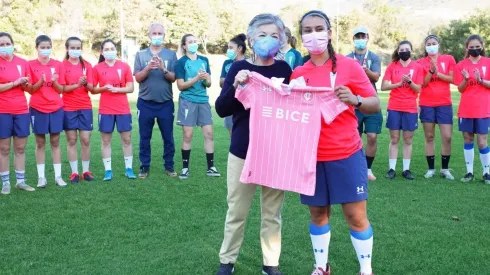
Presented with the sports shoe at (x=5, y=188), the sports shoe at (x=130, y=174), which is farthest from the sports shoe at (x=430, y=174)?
the sports shoe at (x=5, y=188)

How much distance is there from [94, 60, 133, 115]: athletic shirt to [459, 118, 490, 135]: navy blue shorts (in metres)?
4.83

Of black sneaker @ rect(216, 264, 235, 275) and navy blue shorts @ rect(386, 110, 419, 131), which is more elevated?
navy blue shorts @ rect(386, 110, 419, 131)

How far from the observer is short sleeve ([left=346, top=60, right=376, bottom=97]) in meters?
3.78

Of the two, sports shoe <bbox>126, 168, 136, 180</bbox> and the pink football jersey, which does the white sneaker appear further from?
the pink football jersey

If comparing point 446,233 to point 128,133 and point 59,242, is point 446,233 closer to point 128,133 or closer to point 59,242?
point 59,242

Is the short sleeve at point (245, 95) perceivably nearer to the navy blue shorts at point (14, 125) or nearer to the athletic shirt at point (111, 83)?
the navy blue shorts at point (14, 125)

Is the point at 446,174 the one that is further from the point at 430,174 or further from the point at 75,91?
the point at 75,91

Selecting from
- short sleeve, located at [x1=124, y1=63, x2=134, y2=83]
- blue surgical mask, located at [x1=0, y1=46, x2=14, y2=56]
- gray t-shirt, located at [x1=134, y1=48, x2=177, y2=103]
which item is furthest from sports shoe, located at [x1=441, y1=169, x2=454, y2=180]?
blue surgical mask, located at [x1=0, y1=46, x2=14, y2=56]

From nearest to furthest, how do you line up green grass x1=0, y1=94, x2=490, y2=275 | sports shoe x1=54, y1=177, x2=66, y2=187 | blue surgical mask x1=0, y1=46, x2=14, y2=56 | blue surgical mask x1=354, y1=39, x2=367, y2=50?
1. green grass x1=0, y1=94, x2=490, y2=275
2. blue surgical mask x1=0, y1=46, x2=14, y2=56
3. blue surgical mask x1=354, y1=39, x2=367, y2=50
4. sports shoe x1=54, y1=177, x2=66, y2=187

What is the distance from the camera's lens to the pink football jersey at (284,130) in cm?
379

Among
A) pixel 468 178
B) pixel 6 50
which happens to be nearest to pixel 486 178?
pixel 468 178

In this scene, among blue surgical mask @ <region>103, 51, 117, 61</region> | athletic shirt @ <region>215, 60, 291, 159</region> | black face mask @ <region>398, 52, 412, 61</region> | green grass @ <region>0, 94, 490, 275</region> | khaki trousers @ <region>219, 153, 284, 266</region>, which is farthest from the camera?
blue surgical mask @ <region>103, 51, 117, 61</region>

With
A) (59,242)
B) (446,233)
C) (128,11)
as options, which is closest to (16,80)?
(59,242)

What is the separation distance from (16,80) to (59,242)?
2.73 meters
